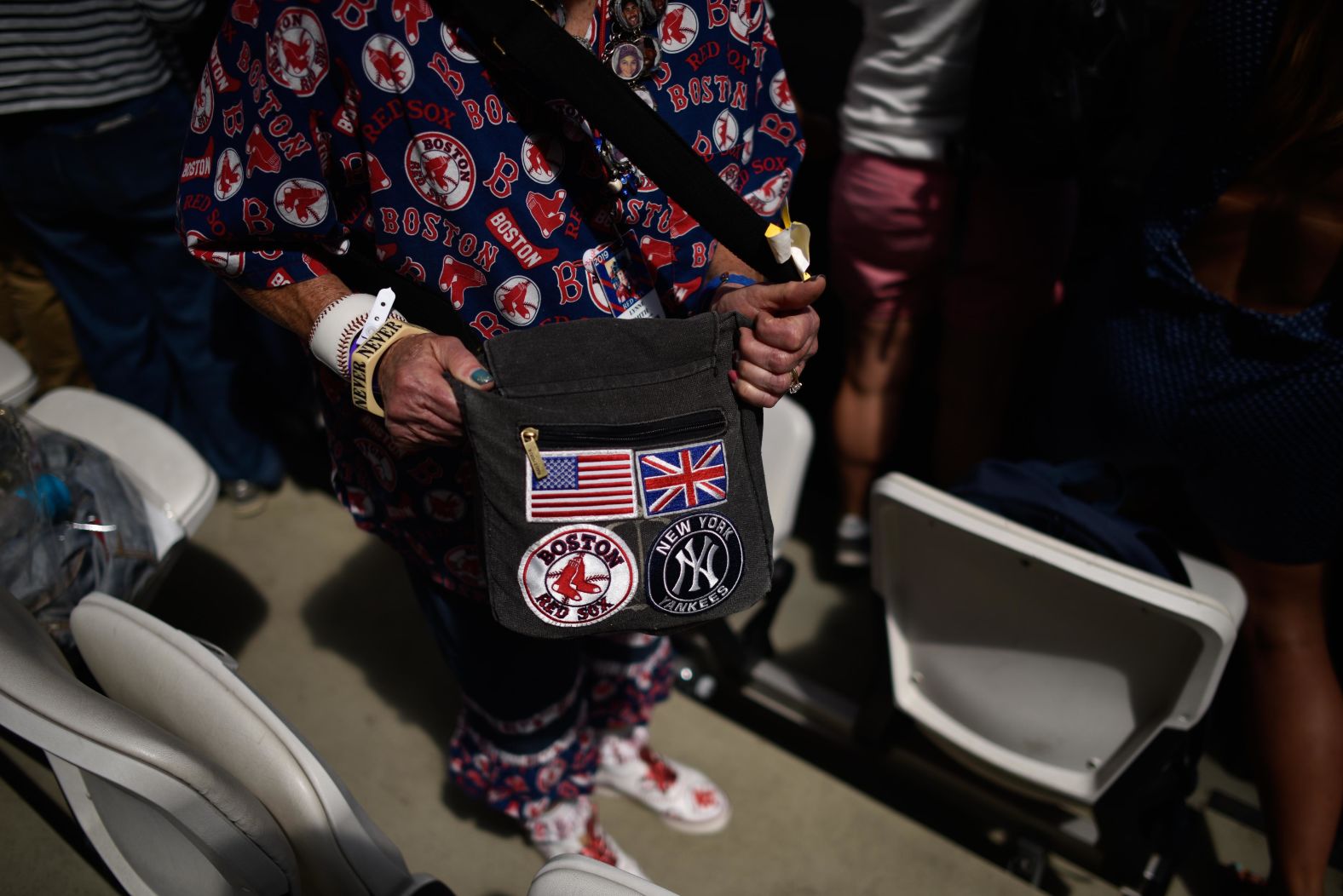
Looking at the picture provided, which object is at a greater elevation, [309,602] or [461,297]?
[461,297]

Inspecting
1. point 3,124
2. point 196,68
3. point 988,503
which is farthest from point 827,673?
point 196,68

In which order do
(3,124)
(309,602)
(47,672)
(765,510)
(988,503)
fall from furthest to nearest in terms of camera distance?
(309,602) → (3,124) → (988,503) → (765,510) → (47,672)

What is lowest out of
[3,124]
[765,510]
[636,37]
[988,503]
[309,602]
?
[309,602]

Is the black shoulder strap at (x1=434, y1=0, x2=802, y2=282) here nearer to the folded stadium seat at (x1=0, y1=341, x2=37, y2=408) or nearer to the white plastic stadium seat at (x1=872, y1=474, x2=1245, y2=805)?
the white plastic stadium seat at (x1=872, y1=474, x2=1245, y2=805)

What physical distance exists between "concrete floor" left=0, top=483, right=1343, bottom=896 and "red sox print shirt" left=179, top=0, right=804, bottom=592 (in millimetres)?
981

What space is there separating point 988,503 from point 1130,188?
3.79 ft

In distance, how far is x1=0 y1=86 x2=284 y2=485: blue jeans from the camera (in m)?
1.95

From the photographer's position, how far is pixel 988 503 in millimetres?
1388

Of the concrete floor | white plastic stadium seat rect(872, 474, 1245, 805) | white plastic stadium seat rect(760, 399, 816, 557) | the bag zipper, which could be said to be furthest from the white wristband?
the concrete floor

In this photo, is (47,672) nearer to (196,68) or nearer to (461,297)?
(461,297)

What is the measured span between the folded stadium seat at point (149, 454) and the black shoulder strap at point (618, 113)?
1239 millimetres

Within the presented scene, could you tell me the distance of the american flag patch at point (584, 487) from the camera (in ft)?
2.99

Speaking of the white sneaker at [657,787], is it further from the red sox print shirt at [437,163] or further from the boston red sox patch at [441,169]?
the boston red sox patch at [441,169]

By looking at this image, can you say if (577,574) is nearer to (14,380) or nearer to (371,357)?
(371,357)
